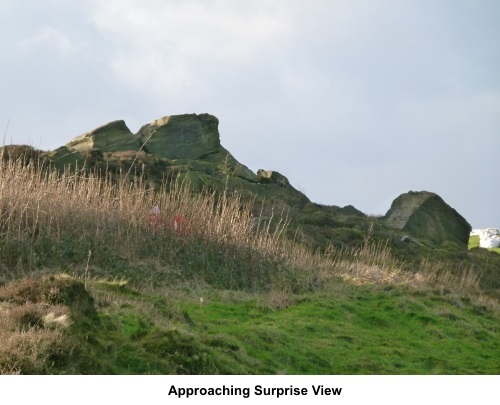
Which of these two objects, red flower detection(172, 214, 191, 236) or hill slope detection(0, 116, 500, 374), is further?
red flower detection(172, 214, 191, 236)

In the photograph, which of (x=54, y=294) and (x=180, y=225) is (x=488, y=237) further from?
(x=54, y=294)

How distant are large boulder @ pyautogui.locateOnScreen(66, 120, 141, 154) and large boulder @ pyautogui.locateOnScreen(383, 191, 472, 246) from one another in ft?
45.2

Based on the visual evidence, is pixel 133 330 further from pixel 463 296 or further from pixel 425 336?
pixel 463 296

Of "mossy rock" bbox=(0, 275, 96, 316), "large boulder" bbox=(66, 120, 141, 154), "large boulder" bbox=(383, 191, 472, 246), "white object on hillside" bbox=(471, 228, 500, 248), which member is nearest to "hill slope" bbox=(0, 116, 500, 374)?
"mossy rock" bbox=(0, 275, 96, 316)

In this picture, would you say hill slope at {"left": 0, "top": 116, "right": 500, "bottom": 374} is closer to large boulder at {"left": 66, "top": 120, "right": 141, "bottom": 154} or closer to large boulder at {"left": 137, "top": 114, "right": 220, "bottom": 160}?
large boulder at {"left": 66, "top": 120, "right": 141, "bottom": 154}

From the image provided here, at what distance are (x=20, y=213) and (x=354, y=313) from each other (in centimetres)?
695

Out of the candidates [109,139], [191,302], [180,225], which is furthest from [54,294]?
[109,139]

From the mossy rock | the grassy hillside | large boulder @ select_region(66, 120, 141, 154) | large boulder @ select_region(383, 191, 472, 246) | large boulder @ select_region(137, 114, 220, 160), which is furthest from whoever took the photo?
large boulder @ select_region(383, 191, 472, 246)

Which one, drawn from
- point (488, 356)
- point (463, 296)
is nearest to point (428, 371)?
point (488, 356)

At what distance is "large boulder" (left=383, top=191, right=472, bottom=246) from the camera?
45406 millimetres

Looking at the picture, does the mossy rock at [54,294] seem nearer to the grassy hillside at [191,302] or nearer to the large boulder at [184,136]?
the grassy hillside at [191,302]

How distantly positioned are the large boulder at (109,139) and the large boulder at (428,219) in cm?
1378

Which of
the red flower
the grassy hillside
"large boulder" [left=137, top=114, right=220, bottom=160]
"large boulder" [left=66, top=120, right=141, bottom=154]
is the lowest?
the grassy hillside

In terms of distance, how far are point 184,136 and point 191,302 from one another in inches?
1143
